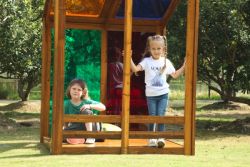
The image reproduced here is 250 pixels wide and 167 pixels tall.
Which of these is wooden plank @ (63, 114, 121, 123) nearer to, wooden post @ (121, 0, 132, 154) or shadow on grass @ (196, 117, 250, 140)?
wooden post @ (121, 0, 132, 154)

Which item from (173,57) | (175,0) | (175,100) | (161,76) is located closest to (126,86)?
(161,76)

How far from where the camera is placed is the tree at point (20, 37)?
64.2ft

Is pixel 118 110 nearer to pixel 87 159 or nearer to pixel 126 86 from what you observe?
pixel 126 86

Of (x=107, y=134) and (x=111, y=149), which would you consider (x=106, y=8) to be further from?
(x=111, y=149)

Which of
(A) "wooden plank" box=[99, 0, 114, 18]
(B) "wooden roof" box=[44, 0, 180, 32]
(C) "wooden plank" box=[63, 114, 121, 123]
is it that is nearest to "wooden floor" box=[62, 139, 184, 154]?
(C) "wooden plank" box=[63, 114, 121, 123]

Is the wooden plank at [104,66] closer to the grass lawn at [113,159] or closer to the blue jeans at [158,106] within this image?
the grass lawn at [113,159]

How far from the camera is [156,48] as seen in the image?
9328 mm

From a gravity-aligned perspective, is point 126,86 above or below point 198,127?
above

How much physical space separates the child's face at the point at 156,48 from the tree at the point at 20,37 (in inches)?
419

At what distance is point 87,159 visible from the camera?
25.5ft

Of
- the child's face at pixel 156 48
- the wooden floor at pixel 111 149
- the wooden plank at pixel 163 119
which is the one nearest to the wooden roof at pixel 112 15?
the child's face at pixel 156 48

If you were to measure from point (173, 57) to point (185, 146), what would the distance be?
7.44m

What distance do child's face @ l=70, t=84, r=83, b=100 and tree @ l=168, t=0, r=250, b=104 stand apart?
6645mm

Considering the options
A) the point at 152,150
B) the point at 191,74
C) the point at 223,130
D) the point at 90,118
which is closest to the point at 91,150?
the point at 90,118
